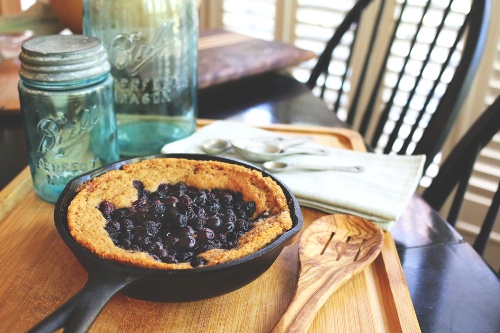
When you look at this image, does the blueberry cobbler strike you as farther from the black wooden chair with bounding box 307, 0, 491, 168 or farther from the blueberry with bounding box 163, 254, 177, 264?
the black wooden chair with bounding box 307, 0, 491, 168

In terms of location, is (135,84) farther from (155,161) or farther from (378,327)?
(378,327)

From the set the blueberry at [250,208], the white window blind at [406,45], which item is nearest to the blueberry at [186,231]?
the blueberry at [250,208]

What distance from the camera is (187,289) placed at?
22.5 inches

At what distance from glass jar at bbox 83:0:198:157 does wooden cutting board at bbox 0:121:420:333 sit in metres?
0.28

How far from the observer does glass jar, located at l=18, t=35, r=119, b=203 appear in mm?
729

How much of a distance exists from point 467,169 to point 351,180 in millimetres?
282

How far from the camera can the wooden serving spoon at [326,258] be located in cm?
60

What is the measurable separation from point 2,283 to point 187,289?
0.87 feet

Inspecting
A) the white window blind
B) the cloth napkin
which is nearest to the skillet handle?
the cloth napkin

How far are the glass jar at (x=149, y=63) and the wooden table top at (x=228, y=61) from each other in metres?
0.27

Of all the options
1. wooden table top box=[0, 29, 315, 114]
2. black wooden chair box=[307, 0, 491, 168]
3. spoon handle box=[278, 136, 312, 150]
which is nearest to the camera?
spoon handle box=[278, 136, 312, 150]

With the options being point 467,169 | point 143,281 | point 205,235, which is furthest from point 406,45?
point 143,281

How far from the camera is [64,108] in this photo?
30.9 inches

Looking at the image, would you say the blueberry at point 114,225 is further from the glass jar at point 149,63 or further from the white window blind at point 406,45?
the white window blind at point 406,45
